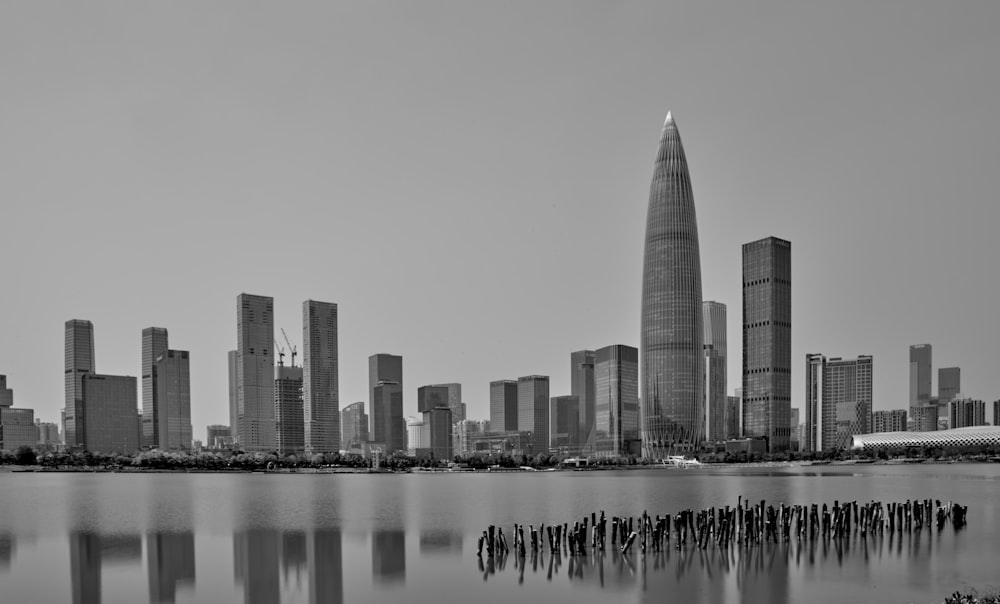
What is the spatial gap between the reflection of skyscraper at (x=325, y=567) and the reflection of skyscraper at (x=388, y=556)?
6.37ft

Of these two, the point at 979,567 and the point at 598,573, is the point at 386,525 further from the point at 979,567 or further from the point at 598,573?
the point at 979,567

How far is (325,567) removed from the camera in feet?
132

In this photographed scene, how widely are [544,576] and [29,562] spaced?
29778 mm

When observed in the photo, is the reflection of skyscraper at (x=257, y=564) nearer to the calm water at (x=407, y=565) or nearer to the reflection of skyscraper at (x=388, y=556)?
the calm water at (x=407, y=565)

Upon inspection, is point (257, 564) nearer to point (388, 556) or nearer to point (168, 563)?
point (168, 563)

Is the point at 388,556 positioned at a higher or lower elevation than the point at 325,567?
lower

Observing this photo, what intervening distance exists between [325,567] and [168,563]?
943 centimetres

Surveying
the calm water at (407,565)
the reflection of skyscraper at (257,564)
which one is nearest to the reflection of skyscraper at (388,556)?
the calm water at (407,565)

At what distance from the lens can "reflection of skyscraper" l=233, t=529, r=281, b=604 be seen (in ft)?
112

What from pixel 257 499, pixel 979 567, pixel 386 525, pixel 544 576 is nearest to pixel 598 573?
pixel 544 576

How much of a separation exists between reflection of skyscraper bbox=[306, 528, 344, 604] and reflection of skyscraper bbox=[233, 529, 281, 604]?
1.73 metres

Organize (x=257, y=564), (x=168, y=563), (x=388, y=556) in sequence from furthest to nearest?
(x=388, y=556) < (x=168, y=563) < (x=257, y=564)

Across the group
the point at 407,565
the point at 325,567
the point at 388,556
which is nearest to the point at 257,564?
the point at 325,567

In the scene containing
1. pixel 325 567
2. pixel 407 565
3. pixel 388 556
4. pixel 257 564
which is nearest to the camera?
pixel 325 567
